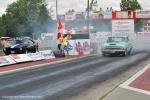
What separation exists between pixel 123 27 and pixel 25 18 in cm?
3641

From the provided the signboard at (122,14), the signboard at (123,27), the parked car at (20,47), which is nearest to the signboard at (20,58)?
the parked car at (20,47)

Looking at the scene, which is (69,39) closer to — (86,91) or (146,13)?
(86,91)

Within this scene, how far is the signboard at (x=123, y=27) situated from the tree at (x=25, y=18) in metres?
30.0

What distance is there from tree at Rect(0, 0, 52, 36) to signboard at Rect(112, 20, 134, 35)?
3003cm

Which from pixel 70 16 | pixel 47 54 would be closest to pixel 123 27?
pixel 70 16

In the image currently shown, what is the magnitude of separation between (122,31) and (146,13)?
16497 millimetres

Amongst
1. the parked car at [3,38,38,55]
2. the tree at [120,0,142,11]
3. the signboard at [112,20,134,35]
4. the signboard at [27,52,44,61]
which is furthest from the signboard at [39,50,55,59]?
the tree at [120,0,142,11]

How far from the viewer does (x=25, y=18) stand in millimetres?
92000

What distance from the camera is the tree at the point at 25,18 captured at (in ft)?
284

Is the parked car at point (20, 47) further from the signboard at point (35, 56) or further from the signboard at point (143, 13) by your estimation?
the signboard at point (143, 13)

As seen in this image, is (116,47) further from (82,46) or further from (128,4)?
(128,4)

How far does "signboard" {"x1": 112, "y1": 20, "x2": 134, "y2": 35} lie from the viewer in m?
59.2

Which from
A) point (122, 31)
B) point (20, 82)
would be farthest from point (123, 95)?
point (122, 31)

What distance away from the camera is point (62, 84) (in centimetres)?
1609
